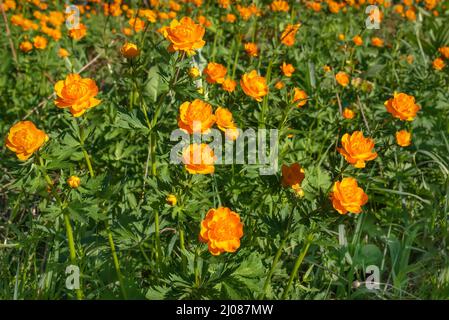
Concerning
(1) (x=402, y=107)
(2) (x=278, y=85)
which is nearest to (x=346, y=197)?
(1) (x=402, y=107)

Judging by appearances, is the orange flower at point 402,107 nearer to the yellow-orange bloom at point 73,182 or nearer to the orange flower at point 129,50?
the orange flower at point 129,50

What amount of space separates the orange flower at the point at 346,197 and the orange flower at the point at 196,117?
1.32 ft

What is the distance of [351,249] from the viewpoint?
74.9 inches

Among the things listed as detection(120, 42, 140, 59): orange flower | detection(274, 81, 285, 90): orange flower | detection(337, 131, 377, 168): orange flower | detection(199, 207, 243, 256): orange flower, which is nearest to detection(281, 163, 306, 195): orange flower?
detection(337, 131, 377, 168): orange flower

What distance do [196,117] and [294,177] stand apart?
0.36 m

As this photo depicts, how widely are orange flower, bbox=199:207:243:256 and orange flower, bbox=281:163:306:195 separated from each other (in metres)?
0.25

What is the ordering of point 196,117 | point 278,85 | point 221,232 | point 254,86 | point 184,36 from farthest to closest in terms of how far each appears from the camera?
point 278,85 → point 254,86 → point 184,36 → point 196,117 → point 221,232

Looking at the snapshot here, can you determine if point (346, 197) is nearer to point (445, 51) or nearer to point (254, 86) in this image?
point (254, 86)

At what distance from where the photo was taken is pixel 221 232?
113 cm

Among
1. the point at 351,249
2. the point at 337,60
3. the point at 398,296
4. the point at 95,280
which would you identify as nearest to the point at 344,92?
the point at 337,60

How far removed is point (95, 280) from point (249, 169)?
2.30 feet

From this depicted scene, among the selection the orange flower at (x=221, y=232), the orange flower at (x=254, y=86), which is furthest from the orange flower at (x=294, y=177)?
the orange flower at (x=254, y=86)

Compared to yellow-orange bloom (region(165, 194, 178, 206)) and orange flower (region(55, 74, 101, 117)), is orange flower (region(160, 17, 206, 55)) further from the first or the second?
yellow-orange bloom (region(165, 194, 178, 206))
